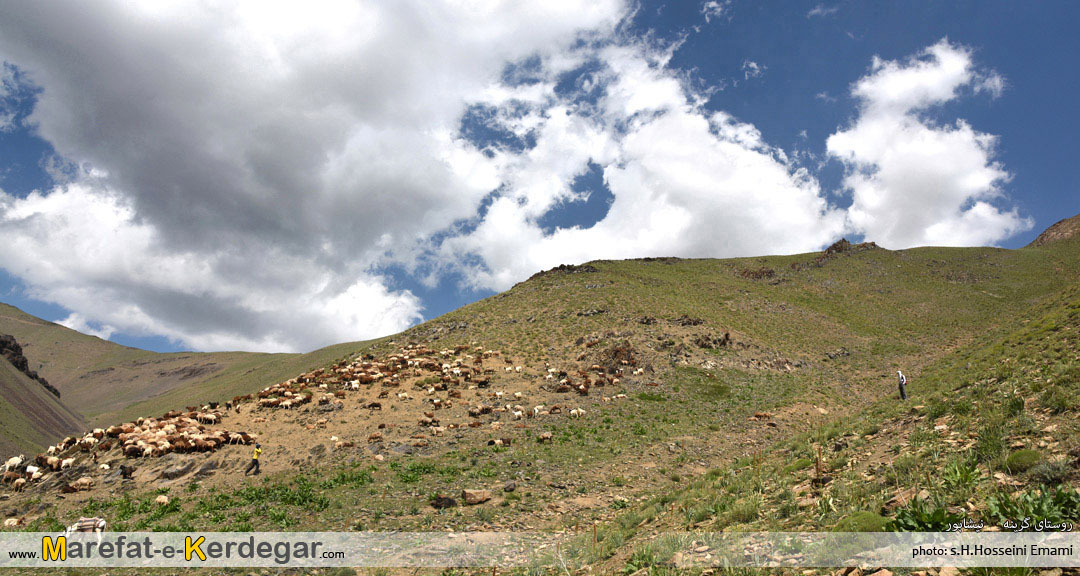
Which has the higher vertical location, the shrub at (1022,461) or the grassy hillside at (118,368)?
the grassy hillside at (118,368)

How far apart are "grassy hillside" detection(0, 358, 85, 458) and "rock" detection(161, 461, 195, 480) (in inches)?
1327

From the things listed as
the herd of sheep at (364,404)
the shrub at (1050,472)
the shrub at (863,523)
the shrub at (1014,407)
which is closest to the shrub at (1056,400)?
the shrub at (1014,407)

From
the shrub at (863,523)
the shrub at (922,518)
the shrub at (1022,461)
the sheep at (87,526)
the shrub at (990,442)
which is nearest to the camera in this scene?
the shrub at (922,518)

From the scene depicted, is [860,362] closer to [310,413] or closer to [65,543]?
[310,413]

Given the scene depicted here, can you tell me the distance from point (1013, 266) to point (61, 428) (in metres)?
165

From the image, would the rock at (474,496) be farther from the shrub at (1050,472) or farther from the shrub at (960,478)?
the shrub at (1050,472)

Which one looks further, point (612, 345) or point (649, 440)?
point (612, 345)

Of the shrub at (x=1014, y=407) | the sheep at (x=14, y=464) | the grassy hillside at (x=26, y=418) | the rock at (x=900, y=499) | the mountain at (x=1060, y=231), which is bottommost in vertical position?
the rock at (x=900, y=499)

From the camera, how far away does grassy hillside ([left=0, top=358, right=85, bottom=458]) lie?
129 feet

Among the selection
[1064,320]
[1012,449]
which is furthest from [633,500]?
[1064,320]

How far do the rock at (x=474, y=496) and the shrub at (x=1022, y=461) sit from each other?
13406 mm

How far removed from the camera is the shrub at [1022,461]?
7809 mm

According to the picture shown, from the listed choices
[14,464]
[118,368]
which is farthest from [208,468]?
[118,368]

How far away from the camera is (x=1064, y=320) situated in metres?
21.7
